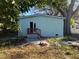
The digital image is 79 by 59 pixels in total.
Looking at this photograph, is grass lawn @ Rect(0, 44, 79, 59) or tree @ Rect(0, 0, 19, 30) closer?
tree @ Rect(0, 0, 19, 30)

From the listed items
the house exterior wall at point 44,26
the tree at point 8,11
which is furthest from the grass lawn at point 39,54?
the house exterior wall at point 44,26

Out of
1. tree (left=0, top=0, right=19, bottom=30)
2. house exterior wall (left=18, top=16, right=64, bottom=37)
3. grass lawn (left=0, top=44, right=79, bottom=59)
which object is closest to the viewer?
tree (left=0, top=0, right=19, bottom=30)

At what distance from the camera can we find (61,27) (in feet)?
118

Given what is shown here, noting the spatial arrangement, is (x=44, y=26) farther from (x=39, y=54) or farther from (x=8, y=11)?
(x=8, y=11)

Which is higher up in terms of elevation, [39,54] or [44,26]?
[44,26]

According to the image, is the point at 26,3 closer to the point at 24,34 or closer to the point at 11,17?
the point at 11,17

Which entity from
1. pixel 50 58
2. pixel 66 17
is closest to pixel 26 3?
pixel 50 58

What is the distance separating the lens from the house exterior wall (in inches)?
1383

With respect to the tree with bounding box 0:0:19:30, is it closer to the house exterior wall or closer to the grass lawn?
the grass lawn

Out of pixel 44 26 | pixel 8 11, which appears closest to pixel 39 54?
pixel 8 11

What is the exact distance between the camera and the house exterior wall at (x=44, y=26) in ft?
115

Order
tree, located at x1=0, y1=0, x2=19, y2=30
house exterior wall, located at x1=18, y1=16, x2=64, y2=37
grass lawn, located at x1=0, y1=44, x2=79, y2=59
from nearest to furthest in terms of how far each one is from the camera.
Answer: tree, located at x1=0, y1=0, x2=19, y2=30 < grass lawn, located at x1=0, y1=44, x2=79, y2=59 < house exterior wall, located at x1=18, y1=16, x2=64, y2=37

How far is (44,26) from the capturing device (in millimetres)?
35219

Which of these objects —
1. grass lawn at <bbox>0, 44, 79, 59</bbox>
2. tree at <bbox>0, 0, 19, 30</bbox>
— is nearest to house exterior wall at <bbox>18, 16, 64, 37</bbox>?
grass lawn at <bbox>0, 44, 79, 59</bbox>
